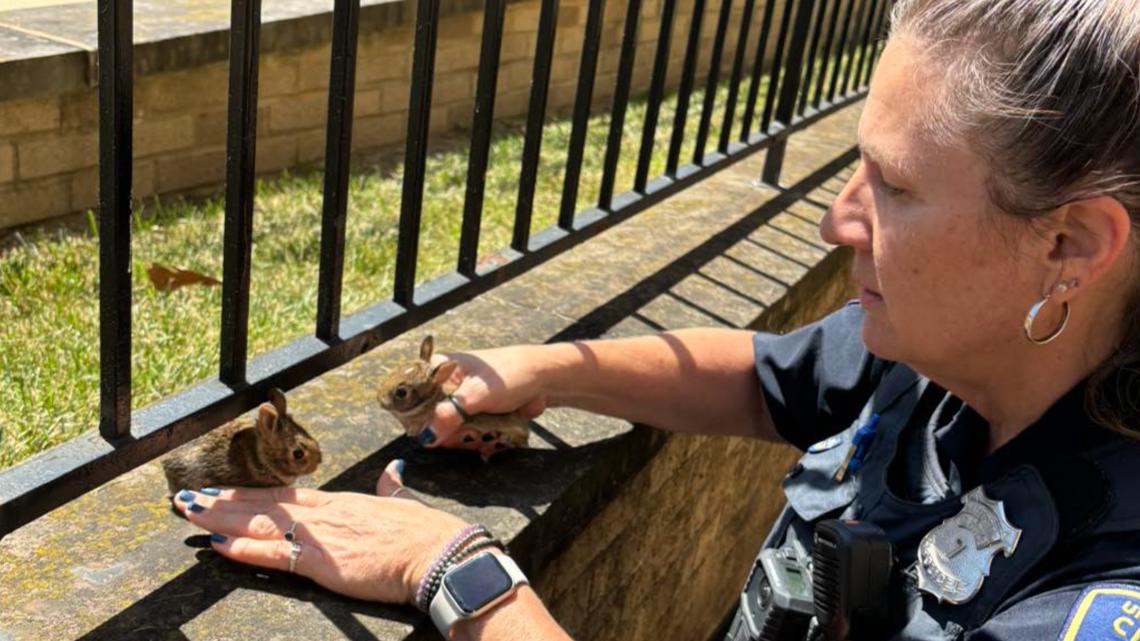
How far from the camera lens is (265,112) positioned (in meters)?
5.62

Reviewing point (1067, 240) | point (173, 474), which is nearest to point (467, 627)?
point (173, 474)

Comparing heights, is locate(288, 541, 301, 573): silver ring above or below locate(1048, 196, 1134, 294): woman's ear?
below

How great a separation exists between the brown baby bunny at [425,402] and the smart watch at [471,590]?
43 centimetres

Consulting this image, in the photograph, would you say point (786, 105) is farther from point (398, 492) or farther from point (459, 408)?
point (398, 492)

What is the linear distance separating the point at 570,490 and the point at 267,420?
0.61 meters

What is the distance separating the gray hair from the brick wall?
3.72m

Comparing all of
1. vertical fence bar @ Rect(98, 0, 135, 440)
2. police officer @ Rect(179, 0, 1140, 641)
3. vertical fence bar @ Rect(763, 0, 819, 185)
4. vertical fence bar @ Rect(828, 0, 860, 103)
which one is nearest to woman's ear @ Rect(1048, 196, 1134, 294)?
police officer @ Rect(179, 0, 1140, 641)

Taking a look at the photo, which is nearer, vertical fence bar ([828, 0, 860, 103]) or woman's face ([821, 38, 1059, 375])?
woman's face ([821, 38, 1059, 375])

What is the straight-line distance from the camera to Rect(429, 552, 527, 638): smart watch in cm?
190

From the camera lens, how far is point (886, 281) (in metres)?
1.88

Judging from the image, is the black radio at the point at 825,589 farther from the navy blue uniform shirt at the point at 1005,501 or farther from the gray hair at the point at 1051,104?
the gray hair at the point at 1051,104

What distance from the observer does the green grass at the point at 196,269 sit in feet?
9.75

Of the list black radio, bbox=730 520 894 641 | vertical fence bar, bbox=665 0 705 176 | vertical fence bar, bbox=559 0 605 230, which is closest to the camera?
black radio, bbox=730 520 894 641

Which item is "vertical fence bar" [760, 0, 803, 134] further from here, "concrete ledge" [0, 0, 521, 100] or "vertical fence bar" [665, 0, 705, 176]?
"concrete ledge" [0, 0, 521, 100]
